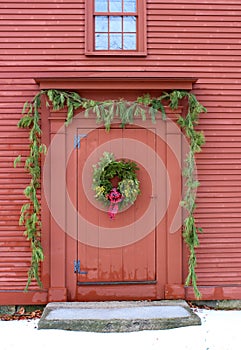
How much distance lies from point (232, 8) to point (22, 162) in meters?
3.46

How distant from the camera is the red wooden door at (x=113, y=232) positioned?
5.80m

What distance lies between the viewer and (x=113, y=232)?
5824 mm

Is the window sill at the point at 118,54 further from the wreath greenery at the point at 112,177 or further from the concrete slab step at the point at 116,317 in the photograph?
the concrete slab step at the point at 116,317

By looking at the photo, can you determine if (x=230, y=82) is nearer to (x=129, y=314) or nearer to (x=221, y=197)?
(x=221, y=197)

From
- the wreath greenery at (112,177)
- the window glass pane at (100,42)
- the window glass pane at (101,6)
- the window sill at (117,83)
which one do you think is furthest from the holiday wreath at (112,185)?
the window glass pane at (101,6)

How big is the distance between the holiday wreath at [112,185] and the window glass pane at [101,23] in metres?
1.69

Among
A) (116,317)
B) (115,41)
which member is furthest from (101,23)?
(116,317)

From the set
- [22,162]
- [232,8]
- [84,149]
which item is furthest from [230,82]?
[22,162]

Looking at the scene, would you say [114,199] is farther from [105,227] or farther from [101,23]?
[101,23]

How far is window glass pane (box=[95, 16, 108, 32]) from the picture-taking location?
5980 mm

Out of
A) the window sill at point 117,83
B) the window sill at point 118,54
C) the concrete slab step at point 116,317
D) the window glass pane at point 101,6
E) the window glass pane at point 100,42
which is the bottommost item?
the concrete slab step at point 116,317

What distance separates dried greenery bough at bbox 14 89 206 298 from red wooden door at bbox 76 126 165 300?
0.25m

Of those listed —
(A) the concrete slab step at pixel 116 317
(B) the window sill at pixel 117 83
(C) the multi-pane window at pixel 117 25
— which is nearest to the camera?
(A) the concrete slab step at pixel 116 317

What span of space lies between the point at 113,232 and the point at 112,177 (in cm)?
73
